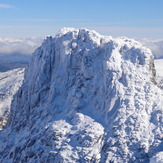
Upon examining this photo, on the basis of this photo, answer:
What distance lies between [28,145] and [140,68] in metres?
15.7

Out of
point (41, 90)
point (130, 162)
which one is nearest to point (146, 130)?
point (130, 162)

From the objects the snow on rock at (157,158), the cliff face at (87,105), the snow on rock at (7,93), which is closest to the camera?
the snow on rock at (157,158)

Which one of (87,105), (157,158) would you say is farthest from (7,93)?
(157,158)

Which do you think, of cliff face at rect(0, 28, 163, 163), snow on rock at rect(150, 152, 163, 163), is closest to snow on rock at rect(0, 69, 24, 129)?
cliff face at rect(0, 28, 163, 163)

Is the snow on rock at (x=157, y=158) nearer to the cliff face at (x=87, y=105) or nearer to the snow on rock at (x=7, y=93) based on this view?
the cliff face at (x=87, y=105)

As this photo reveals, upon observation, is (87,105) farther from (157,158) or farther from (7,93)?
(7,93)

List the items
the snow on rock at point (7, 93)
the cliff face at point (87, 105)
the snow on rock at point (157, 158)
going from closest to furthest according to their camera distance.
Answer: the snow on rock at point (157, 158) < the cliff face at point (87, 105) < the snow on rock at point (7, 93)

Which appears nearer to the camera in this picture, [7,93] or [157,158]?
[157,158]

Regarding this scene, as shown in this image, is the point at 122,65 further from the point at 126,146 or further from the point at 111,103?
the point at 126,146

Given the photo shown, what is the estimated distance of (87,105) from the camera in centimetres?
3169

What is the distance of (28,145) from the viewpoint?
99.4ft

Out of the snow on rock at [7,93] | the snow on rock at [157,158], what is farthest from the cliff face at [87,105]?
the snow on rock at [7,93]

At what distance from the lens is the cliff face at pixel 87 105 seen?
89.0 ft

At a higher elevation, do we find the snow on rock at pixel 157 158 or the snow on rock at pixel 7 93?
the snow on rock at pixel 157 158
